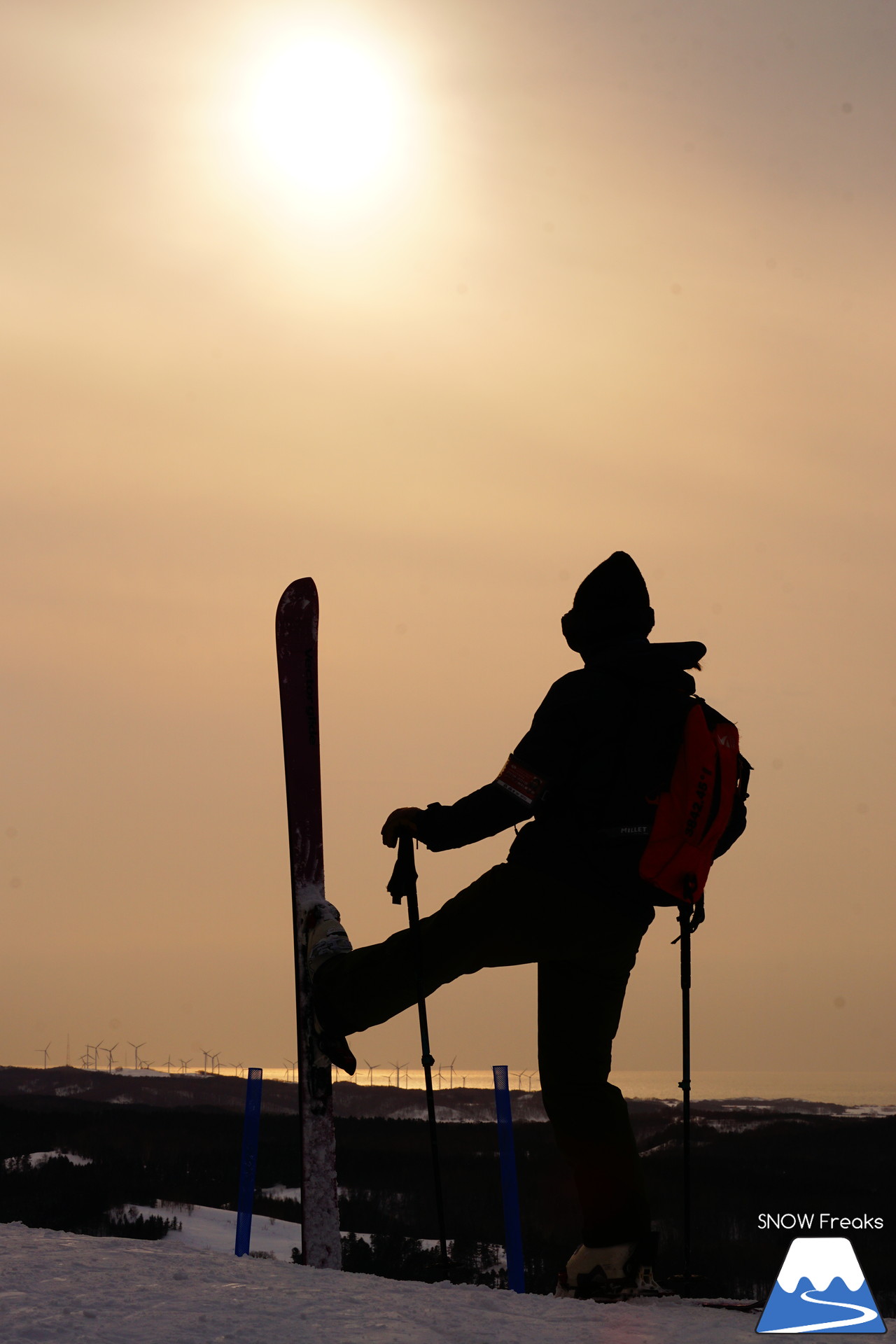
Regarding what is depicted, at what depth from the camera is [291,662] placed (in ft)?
24.9

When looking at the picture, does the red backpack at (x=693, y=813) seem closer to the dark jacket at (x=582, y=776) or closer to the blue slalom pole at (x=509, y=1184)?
the dark jacket at (x=582, y=776)

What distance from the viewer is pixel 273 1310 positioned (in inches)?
159

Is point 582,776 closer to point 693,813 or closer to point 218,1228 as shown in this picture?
point 693,813

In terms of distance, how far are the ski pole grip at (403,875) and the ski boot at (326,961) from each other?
533 mm

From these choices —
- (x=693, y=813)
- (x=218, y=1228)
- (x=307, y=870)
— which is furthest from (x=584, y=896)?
(x=218, y=1228)

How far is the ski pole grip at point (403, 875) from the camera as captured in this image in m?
5.62

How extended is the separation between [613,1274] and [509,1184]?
177 centimetres

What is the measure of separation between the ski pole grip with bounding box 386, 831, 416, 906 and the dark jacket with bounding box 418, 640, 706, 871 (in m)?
0.53

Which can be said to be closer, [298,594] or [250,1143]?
[250,1143]

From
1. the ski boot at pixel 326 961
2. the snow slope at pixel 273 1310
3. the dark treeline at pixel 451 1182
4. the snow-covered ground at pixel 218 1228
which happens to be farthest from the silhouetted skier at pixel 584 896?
the snow-covered ground at pixel 218 1228

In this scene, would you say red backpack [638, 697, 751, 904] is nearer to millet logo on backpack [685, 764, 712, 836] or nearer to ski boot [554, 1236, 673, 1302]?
millet logo on backpack [685, 764, 712, 836]

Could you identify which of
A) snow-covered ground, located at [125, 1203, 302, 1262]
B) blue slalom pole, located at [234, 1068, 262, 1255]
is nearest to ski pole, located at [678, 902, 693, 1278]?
blue slalom pole, located at [234, 1068, 262, 1255]

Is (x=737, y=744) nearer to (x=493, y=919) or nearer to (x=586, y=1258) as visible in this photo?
(x=493, y=919)

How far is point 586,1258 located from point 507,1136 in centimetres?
173
